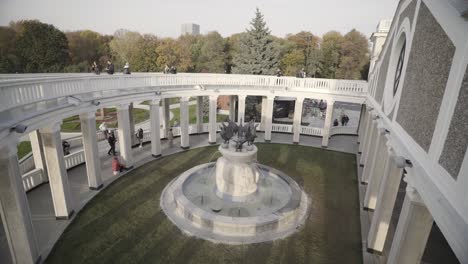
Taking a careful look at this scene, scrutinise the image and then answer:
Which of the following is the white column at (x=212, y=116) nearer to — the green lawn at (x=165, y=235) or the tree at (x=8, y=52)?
the green lawn at (x=165, y=235)

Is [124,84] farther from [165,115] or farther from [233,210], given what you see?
[233,210]

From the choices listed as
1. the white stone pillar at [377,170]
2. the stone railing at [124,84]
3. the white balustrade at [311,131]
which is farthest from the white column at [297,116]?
the white stone pillar at [377,170]

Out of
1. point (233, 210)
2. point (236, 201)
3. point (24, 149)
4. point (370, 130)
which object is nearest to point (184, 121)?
point (236, 201)

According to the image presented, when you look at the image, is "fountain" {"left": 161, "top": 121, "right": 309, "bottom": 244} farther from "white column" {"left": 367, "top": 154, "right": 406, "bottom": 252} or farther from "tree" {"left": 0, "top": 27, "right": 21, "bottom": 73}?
"tree" {"left": 0, "top": 27, "right": 21, "bottom": 73}

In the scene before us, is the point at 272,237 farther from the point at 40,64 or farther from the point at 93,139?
the point at 40,64

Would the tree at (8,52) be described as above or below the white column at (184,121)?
above

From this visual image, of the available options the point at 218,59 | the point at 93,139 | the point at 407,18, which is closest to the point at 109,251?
the point at 93,139

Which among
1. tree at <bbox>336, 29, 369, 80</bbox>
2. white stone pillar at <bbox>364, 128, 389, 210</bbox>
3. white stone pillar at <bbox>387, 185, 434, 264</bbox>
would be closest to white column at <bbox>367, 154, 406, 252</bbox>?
white stone pillar at <bbox>364, 128, 389, 210</bbox>
